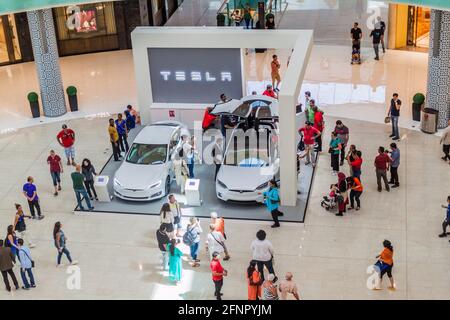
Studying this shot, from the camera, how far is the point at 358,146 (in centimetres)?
2506

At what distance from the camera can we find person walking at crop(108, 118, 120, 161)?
24.1m

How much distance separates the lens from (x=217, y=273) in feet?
57.6

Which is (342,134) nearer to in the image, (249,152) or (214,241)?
(249,152)

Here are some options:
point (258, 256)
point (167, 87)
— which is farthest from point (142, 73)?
point (258, 256)

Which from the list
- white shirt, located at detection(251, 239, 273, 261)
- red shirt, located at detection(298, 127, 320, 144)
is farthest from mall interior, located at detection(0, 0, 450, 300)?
white shirt, located at detection(251, 239, 273, 261)

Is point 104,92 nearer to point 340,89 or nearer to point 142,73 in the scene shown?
point 142,73

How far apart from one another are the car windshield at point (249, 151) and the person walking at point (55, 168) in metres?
4.62

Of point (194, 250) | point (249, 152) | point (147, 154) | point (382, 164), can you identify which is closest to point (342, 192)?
point (382, 164)

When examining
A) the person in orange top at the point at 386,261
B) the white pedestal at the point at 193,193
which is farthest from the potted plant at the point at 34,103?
the person in orange top at the point at 386,261

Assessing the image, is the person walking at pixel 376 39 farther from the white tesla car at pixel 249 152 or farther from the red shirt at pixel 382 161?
the red shirt at pixel 382 161

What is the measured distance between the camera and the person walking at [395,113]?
24.7m

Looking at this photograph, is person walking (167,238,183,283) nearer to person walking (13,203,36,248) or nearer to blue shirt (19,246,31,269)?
blue shirt (19,246,31,269)

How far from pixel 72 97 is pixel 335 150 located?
10.6 m

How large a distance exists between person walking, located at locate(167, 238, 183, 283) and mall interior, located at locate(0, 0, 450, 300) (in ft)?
0.52
